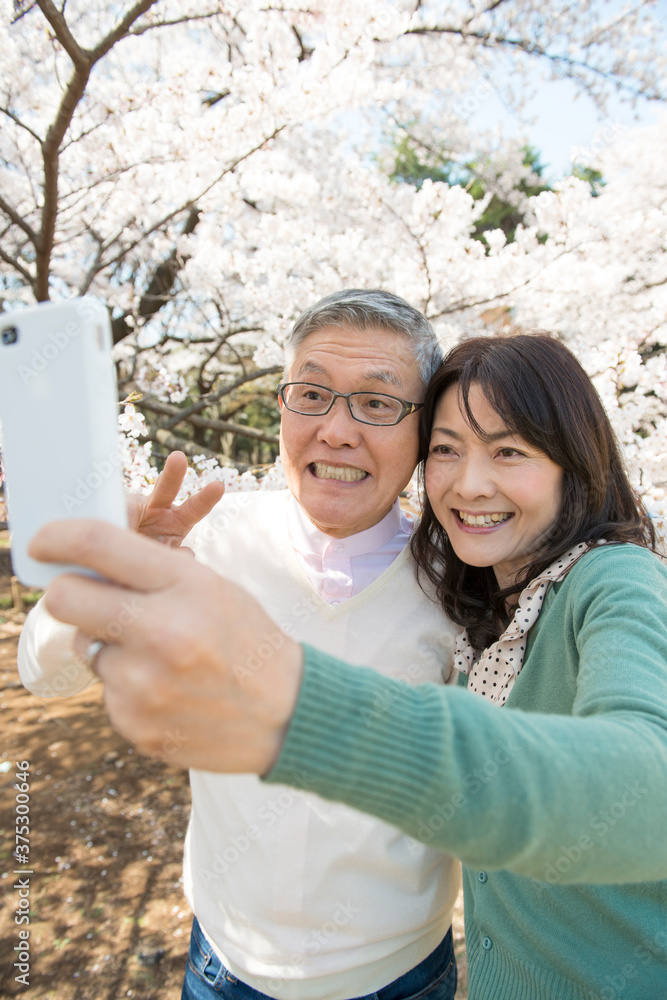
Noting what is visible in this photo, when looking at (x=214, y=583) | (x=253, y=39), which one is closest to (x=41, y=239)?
(x=253, y=39)

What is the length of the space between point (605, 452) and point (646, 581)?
518 millimetres

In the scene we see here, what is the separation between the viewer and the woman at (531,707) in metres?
0.60

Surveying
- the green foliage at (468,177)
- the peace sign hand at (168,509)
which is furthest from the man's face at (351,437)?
the green foliage at (468,177)

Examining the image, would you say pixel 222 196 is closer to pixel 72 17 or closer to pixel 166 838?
pixel 72 17

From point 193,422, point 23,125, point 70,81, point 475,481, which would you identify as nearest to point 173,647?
point 475,481

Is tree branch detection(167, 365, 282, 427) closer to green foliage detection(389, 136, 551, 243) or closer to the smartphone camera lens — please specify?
the smartphone camera lens

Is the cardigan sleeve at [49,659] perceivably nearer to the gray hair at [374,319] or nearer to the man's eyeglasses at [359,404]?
the man's eyeglasses at [359,404]

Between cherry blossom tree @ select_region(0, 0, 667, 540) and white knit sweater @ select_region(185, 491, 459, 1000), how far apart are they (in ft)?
5.39

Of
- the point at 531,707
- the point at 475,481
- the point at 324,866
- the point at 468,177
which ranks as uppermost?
the point at 468,177

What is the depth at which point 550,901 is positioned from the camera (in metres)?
1.26

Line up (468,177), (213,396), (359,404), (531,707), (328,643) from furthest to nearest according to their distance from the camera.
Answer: (468,177), (213,396), (359,404), (328,643), (531,707)

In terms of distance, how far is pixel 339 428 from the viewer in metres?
1.65

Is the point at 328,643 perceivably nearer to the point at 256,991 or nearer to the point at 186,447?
the point at 256,991

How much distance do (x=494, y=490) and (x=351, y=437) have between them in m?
0.43
